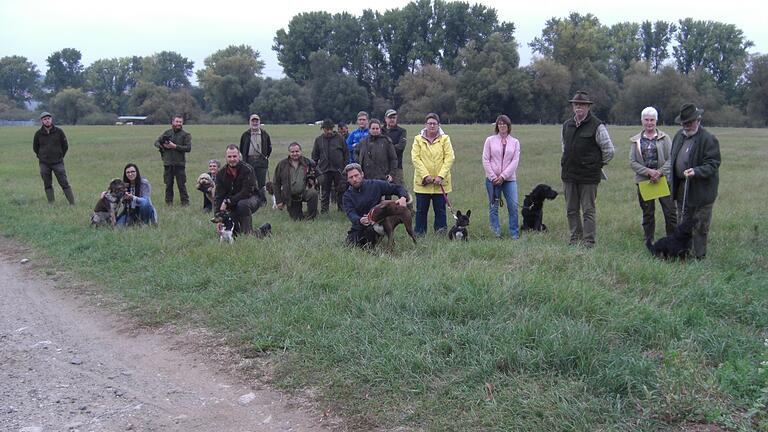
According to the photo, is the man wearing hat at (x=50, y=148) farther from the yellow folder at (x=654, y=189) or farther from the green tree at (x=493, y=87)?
the green tree at (x=493, y=87)

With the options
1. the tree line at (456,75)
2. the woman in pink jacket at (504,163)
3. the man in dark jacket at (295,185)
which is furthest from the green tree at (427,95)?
the woman in pink jacket at (504,163)

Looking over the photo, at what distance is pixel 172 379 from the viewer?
472 cm

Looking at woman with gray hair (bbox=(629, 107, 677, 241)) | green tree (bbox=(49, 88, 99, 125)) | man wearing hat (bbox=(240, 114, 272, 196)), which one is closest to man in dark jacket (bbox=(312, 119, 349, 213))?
man wearing hat (bbox=(240, 114, 272, 196))

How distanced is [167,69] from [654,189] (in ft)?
394

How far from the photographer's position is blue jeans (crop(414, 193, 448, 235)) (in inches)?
372

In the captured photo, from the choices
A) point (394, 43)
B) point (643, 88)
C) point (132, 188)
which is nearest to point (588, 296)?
point (132, 188)

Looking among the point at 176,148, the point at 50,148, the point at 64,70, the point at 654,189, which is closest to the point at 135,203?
the point at 176,148

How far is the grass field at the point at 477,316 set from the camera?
3938 mm

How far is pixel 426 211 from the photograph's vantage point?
31.1 feet

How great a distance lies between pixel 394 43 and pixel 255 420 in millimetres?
89321

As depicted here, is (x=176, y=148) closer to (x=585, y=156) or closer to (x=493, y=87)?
(x=585, y=156)

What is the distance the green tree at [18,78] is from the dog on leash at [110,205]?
12537cm

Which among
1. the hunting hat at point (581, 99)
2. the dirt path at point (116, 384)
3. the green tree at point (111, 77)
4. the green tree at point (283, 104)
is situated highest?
the green tree at point (111, 77)

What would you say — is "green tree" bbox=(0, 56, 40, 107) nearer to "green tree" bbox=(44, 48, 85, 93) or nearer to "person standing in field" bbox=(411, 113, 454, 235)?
"green tree" bbox=(44, 48, 85, 93)
